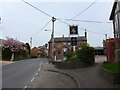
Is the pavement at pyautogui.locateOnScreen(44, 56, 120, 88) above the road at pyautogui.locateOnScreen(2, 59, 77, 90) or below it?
above

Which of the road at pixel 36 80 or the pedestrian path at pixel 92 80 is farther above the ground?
the pedestrian path at pixel 92 80

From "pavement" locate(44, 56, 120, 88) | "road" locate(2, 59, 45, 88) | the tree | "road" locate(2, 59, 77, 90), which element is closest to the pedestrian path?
"pavement" locate(44, 56, 120, 88)

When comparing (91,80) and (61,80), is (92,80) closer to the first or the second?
(91,80)

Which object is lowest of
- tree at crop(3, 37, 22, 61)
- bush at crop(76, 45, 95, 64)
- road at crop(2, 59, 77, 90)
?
road at crop(2, 59, 77, 90)

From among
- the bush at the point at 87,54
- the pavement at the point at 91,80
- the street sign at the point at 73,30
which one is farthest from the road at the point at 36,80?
the street sign at the point at 73,30

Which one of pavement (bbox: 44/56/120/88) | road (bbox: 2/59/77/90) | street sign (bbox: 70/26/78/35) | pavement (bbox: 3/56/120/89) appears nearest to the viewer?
pavement (bbox: 44/56/120/88)

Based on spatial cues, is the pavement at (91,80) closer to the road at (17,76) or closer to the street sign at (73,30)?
the road at (17,76)

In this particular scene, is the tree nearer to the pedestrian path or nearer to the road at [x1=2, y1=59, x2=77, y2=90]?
the road at [x1=2, y1=59, x2=77, y2=90]

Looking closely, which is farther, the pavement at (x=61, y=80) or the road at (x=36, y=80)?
the road at (x=36, y=80)

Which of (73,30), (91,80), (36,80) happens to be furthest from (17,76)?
(73,30)

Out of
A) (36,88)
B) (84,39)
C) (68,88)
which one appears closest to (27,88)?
(36,88)

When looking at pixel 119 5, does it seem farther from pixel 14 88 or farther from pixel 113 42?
pixel 14 88

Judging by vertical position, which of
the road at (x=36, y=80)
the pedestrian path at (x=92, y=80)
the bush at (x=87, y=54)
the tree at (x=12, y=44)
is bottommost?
the road at (x=36, y=80)

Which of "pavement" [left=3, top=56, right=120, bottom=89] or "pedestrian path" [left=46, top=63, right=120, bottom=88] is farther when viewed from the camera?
"pavement" [left=3, top=56, right=120, bottom=89]
